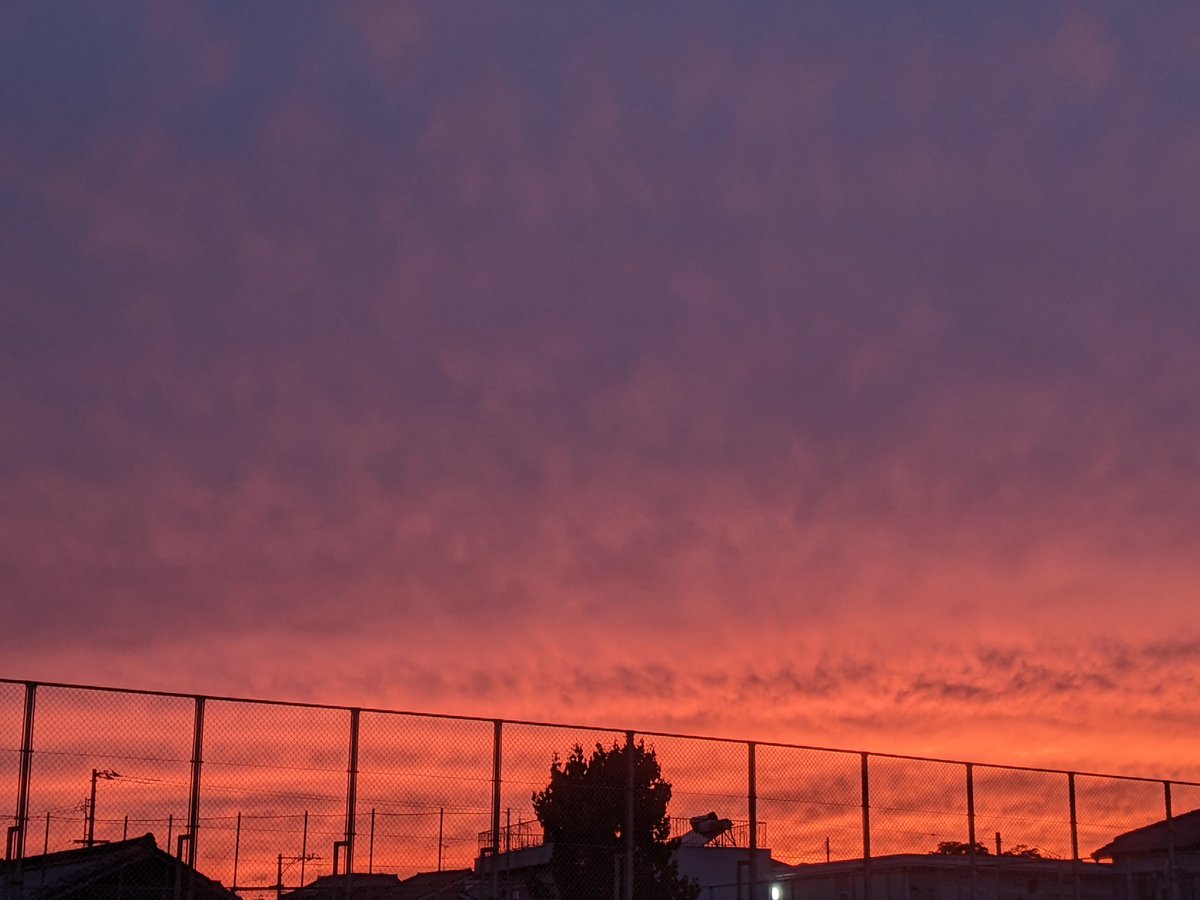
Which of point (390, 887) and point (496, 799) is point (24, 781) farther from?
point (390, 887)

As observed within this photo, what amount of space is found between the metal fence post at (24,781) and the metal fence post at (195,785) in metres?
1.79

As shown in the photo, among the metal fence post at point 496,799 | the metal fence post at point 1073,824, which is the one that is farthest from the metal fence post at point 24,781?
the metal fence post at point 1073,824

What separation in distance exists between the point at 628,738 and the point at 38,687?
782 centimetres

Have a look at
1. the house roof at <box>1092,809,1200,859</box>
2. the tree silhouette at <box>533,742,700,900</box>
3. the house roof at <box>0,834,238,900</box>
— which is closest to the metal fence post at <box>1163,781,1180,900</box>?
the house roof at <box>1092,809,1200,859</box>

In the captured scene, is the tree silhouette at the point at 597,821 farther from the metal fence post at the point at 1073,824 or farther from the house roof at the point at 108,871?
the metal fence post at the point at 1073,824

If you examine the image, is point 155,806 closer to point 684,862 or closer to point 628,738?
point 628,738

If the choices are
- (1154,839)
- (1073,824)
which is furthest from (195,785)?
(1154,839)

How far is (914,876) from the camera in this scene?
110ft

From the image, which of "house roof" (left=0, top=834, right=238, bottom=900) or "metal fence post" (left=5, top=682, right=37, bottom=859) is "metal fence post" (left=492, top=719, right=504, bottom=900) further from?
"metal fence post" (left=5, top=682, right=37, bottom=859)

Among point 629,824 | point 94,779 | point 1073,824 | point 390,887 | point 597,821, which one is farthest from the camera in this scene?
point 597,821

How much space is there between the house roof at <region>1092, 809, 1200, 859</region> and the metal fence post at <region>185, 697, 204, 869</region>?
688 inches

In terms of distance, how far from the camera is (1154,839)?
32906 millimetres

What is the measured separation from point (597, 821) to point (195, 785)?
14899 millimetres

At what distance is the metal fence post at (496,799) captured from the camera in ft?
60.9
